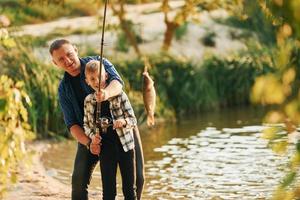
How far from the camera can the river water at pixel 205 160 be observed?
376 inches

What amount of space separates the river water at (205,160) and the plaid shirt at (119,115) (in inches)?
121

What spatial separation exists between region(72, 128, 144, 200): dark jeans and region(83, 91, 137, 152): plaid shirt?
1.04 ft

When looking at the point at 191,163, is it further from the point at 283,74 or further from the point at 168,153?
the point at 283,74

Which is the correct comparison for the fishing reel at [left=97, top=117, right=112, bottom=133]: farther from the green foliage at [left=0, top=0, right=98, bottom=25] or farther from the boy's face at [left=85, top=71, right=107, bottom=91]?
the green foliage at [left=0, top=0, right=98, bottom=25]

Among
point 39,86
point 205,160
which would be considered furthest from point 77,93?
point 39,86

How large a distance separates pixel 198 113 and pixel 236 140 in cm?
357

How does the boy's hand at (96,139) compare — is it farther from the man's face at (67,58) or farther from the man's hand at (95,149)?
the man's face at (67,58)

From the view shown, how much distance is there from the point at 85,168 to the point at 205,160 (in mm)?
5278

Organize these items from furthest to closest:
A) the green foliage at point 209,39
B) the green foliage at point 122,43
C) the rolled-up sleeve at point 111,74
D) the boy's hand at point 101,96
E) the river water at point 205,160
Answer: the green foliage at point 209,39, the green foliage at point 122,43, the river water at point 205,160, the rolled-up sleeve at point 111,74, the boy's hand at point 101,96

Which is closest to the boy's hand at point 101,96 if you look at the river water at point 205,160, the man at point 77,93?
the man at point 77,93

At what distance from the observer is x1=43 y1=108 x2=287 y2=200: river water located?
9562 mm

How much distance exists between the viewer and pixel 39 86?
14570 millimetres

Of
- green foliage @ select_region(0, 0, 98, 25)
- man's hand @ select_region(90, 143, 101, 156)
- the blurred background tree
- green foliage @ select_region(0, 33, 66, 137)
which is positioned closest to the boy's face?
man's hand @ select_region(90, 143, 101, 156)

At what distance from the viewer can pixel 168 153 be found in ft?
41.4
